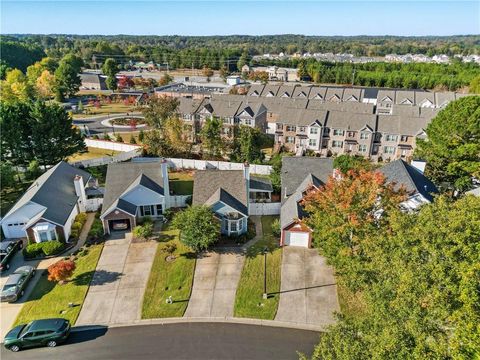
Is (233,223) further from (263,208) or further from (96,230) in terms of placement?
(96,230)

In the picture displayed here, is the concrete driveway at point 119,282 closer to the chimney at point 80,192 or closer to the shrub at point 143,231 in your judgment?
the shrub at point 143,231

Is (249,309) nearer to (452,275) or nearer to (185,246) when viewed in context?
(185,246)

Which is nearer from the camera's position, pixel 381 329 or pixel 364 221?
pixel 381 329

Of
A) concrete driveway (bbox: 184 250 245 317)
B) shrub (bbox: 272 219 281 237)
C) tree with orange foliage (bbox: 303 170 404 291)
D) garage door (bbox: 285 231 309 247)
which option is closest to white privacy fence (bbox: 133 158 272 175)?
shrub (bbox: 272 219 281 237)

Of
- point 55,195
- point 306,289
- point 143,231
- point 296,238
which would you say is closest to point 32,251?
point 55,195

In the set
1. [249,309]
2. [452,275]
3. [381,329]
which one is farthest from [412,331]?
[249,309]

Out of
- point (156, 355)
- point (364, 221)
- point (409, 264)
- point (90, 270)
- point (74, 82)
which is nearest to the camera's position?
point (409, 264)

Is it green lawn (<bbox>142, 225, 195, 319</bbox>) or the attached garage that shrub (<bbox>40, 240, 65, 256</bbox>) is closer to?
the attached garage
